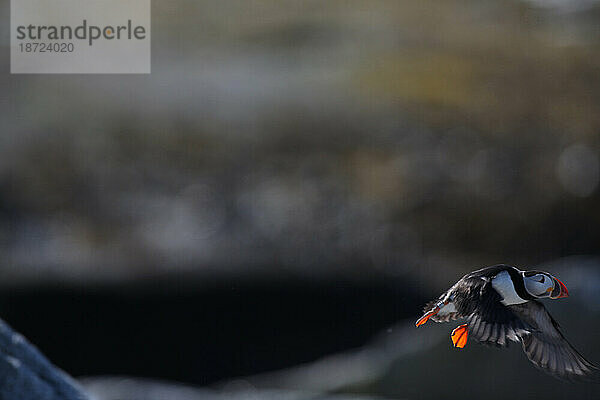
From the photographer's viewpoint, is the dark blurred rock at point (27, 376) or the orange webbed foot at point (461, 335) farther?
the orange webbed foot at point (461, 335)

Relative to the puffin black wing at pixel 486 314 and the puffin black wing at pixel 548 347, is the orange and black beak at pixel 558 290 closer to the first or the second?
the puffin black wing at pixel 486 314

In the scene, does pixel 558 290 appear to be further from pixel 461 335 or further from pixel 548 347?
pixel 548 347

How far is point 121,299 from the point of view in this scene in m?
9.83

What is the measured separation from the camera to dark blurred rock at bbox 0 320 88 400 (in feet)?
6.02

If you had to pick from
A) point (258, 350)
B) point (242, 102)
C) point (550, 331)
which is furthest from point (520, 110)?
point (550, 331)

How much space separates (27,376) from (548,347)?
4.50 ft

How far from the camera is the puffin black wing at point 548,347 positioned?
7.23 feet

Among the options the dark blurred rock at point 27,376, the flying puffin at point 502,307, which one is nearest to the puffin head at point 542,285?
the flying puffin at point 502,307

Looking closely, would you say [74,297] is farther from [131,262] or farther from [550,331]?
[550,331]

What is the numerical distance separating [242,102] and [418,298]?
297cm

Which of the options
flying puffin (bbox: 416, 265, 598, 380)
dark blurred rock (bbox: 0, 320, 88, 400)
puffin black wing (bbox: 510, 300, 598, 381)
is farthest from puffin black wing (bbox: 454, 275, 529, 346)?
dark blurred rock (bbox: 0, 320, 88, 400)

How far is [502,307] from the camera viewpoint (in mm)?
2043

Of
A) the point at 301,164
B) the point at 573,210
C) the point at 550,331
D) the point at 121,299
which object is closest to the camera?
the point at 550,331

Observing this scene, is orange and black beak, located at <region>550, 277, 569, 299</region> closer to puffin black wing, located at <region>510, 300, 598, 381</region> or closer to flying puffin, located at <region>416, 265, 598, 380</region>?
flying puffin, located at <region>416, 265, 598, 380</region>
